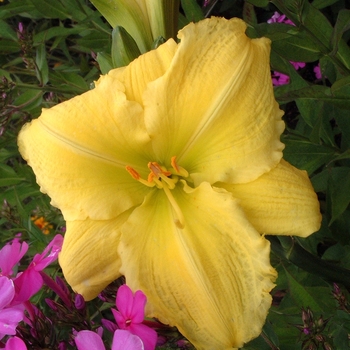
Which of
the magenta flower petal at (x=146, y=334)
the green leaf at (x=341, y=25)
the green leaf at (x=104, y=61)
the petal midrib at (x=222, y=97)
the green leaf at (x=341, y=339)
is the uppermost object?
the green leaf at (x=104, y=61)

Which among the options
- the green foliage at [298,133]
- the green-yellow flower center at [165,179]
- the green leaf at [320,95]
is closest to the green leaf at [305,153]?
the green foliage at [298,133]

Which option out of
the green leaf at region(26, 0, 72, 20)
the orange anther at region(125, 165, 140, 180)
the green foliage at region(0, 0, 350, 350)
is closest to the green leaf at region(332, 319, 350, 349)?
the green foliage at region(0, 0, 350, 350)

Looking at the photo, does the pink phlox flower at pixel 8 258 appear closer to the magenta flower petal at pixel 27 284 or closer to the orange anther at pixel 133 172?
the magenta flower petal at pixel 27 284

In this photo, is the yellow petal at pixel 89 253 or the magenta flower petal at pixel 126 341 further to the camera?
the yellow petal at pixel 89 253

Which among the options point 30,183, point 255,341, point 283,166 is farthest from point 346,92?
point 30,183

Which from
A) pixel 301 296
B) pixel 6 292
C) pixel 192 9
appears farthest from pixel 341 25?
pixel 6 292

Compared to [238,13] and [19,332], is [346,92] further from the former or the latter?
[238,13]
